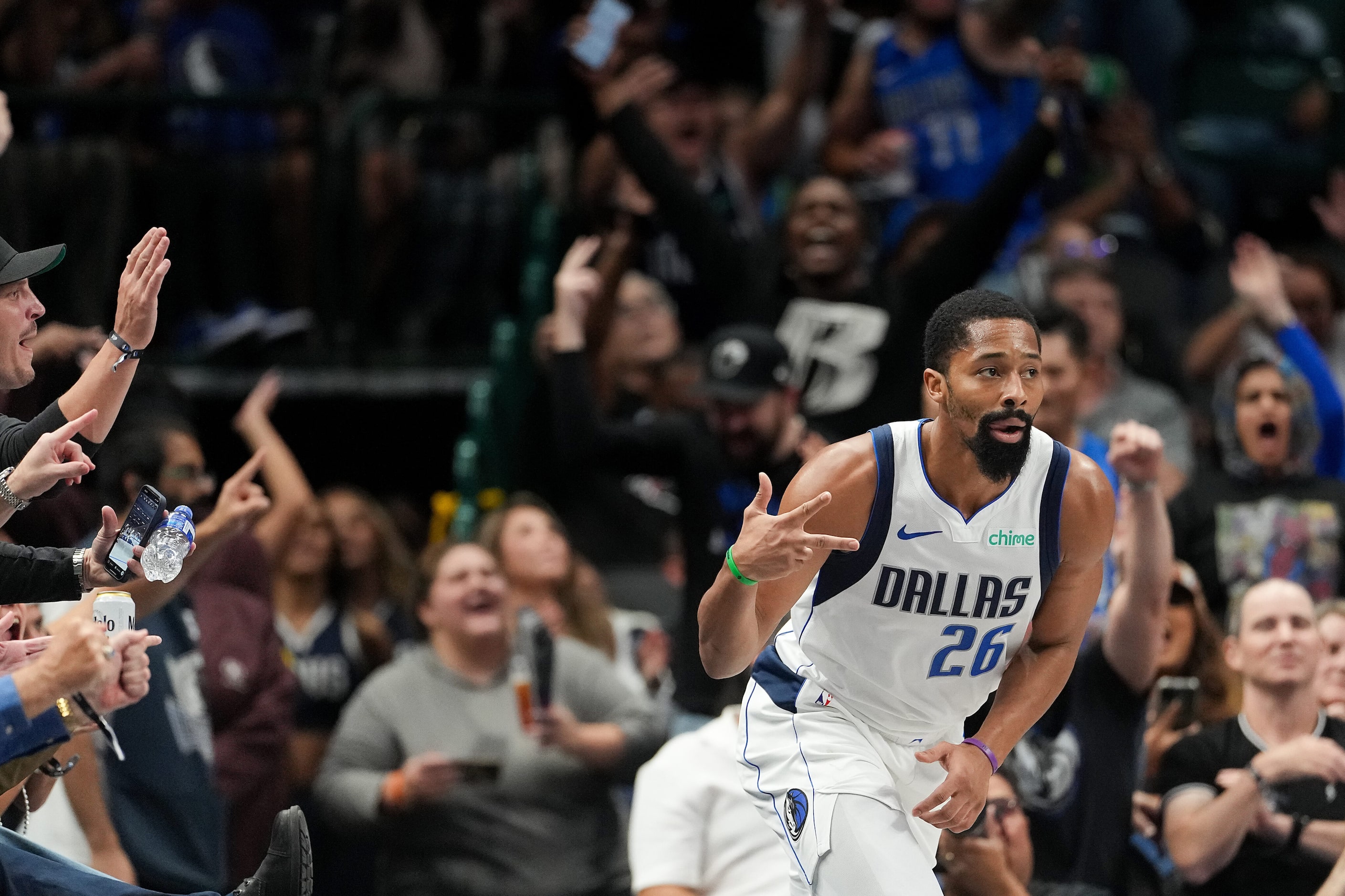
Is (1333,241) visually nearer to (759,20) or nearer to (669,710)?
(759,20)

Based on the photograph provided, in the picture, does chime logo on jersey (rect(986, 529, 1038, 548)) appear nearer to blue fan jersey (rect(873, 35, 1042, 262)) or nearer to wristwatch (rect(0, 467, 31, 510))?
wristwatch (rect(0, 467, 31, 510))

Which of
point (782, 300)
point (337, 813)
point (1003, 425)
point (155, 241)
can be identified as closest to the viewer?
point (1003, 425)

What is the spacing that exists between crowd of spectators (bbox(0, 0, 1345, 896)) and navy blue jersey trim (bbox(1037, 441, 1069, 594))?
2.69 feet

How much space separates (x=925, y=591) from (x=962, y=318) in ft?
2.20

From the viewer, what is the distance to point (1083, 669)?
5938 millimetres

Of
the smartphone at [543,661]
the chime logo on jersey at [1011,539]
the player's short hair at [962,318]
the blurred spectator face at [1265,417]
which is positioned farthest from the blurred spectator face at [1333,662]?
the smartphone at [543,661]

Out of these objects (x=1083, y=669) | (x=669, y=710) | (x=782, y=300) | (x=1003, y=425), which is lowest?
(x=669, y=710)

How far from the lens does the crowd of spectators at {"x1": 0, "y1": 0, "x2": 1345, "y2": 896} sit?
5727 mm

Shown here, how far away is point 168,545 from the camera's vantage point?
4379mm

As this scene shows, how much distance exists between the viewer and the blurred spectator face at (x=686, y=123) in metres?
9.47

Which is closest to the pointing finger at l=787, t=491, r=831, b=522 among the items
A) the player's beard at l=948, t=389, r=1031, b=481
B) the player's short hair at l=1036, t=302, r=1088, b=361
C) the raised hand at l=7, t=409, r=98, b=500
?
the player's beard at l=948, t=389, r=1031, b=481

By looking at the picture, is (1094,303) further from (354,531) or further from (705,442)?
(354,531)

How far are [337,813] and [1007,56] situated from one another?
4.92 meters

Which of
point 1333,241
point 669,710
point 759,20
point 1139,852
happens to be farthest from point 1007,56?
point 1139,852
